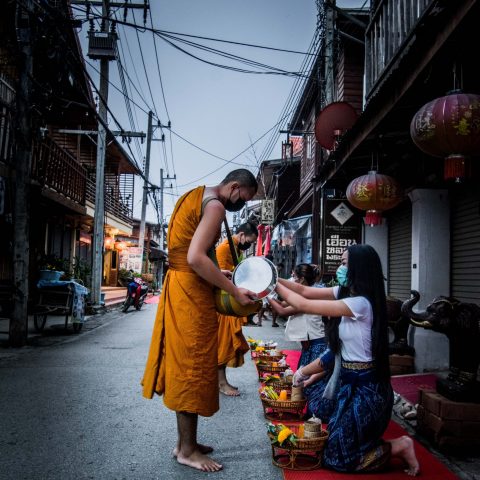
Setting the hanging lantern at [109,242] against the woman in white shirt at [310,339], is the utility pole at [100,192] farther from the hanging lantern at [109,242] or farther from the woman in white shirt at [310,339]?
the hanging lantern at [109,242]

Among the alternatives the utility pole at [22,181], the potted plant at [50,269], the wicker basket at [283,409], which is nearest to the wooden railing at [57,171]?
the potted plant at [50,269]

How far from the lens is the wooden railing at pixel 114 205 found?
2100cm

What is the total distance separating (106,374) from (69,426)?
2.43 meters

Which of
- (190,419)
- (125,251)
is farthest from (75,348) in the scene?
(125,251)

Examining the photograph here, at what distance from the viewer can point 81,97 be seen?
53.7 feet

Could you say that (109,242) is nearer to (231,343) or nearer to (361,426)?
(231,343)

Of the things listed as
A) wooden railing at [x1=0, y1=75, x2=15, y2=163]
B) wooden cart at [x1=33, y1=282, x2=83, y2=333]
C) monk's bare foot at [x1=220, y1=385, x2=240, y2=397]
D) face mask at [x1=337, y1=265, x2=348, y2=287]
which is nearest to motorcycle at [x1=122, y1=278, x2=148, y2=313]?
wooden railing at [x1=0, y1=75, x2=15, y2=163]

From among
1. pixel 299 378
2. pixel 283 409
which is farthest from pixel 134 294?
pixel 299 378

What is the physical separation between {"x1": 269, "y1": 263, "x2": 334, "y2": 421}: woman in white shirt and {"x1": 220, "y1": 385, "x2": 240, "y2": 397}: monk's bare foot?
0.92 meters

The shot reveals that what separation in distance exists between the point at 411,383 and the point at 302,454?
131 inches

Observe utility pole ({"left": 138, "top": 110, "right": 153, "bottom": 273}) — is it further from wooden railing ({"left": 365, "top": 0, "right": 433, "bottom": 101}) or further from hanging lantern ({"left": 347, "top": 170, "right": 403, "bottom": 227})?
hanging lantern ({"left": 347, "top": 170, "right": 403, "bottom": 227})

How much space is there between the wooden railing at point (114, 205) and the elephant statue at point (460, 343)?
59.0ft

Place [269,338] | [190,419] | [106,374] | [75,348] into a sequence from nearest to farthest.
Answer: [190,419], [106,374], [75,348], [269,338]

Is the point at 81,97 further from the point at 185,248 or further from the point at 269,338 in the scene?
the point at 185,248
